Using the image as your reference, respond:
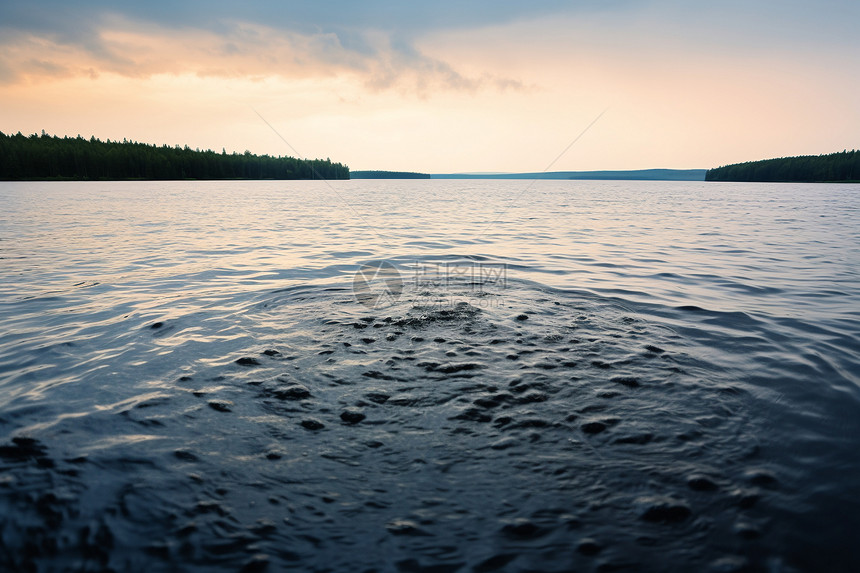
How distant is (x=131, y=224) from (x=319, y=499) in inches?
1208

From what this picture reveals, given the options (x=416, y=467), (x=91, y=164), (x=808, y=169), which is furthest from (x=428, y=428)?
(x=808, y=169)

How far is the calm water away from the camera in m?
3.64

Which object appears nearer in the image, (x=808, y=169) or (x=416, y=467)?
(x=416, y=467)

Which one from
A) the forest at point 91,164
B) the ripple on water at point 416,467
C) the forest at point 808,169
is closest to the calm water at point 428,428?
the ripple on water at point 416,467

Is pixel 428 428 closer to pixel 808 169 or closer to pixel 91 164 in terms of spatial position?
pixel 91 164

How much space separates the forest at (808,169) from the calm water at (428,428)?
19408 centimetres

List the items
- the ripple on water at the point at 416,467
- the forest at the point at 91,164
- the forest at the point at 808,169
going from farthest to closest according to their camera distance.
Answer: the forest at the point at 808,169, the forest at the point at 91,164, the ripple on water at the point at 416,467

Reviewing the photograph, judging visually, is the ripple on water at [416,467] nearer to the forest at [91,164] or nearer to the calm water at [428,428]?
the calm water at [428,428]

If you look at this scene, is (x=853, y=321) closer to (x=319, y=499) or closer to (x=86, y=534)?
(x=319, y=499)

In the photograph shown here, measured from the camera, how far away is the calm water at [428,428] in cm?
364

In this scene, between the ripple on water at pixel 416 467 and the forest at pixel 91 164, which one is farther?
the forest at pixel 91 164

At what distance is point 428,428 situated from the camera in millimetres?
5258

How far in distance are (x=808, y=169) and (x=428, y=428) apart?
8443 inches

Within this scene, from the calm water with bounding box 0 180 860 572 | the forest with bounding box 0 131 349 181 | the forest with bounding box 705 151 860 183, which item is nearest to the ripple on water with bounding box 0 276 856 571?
the calm water with bounding box 0 180 860 572
